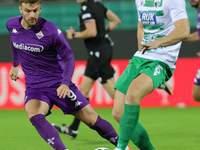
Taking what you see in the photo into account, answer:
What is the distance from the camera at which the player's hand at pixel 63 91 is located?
4789 mm

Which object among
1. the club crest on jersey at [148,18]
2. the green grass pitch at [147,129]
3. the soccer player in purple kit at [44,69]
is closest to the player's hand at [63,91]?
the soccer player in purple kit at [44,69]

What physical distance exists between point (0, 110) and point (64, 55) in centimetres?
814

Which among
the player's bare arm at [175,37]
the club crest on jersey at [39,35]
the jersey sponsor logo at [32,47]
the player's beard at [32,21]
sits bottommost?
the jersey sponsor logo at [32,47]

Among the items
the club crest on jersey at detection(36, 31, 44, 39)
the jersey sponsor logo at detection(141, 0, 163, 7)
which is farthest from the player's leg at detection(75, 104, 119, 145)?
the jersey sponsor logo at detection(141, 0, 163, 7)

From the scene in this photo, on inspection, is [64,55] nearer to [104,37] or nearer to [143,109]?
[104,37]

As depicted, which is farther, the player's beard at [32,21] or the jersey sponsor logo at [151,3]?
the player's beard at [32,21]

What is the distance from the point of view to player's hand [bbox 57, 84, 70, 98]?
4789 mm

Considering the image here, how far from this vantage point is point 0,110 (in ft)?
41.8

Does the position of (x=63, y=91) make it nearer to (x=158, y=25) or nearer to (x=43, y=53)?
(x=43, y=53)

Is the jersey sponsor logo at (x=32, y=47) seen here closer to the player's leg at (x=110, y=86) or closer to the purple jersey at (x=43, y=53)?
the purple jersey at (x=43, y=53)

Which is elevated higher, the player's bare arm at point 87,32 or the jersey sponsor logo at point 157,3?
the jersey sponsor logo at point 157,3

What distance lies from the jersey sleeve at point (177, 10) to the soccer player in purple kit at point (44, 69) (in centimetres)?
113

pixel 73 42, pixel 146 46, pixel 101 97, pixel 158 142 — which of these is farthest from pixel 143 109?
pixel 146 46

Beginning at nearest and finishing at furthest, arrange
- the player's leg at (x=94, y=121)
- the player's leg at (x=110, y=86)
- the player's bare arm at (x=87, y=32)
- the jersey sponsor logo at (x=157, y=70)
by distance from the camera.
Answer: the jersey sponsor logo at (x=157, y=70)
the player's leg at (x=94, y=121)
the player's bare arm at (x=87, y=32)
the player's leg at (x=110, y=86)
